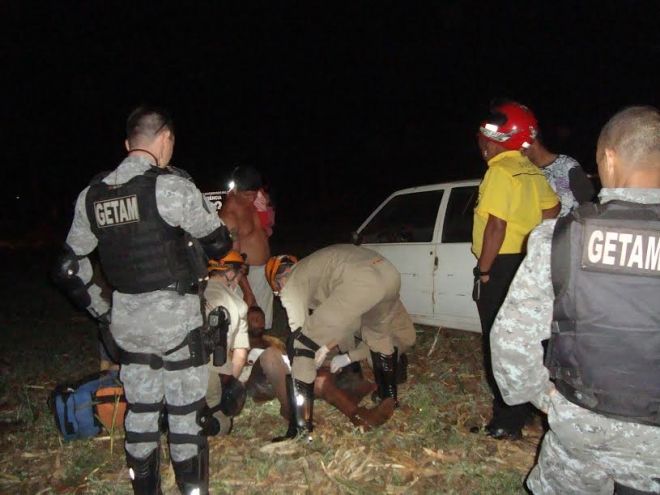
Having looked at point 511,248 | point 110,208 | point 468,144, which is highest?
point 110,208

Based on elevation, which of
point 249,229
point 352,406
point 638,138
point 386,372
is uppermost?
point 638,138

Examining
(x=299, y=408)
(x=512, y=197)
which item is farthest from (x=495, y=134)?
(x=299, y=408)

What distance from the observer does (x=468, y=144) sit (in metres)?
40.0

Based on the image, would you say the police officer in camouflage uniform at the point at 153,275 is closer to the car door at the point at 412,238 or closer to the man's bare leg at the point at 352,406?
the man's bare leg at the point at 352,406

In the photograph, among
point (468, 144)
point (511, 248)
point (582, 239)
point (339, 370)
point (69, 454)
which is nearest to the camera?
point (582, 239)

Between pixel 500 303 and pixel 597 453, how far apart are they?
202cm

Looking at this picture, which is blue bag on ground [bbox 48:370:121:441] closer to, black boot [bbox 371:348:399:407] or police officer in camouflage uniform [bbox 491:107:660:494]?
black boot [bbox 371:348:399:407]

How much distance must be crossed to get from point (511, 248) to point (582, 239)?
6.83ft

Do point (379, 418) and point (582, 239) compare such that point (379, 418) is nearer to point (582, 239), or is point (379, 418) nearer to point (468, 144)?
point (582, 239)

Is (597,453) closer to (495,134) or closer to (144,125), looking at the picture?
(495,134)

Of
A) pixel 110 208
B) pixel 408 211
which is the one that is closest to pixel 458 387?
pixel 408 211

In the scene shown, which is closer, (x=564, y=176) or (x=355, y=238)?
(x=564, y=176)

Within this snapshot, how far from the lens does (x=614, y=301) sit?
1656 mm

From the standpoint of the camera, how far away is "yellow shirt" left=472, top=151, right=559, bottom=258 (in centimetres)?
359
